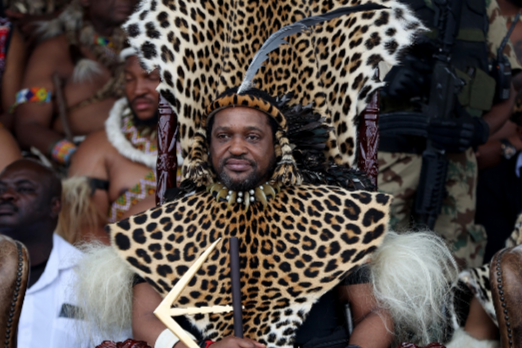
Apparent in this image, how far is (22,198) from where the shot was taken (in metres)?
3.36

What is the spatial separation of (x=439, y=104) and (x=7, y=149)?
8.74 feet

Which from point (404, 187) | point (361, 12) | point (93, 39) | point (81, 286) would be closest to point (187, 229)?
point (81, 286)

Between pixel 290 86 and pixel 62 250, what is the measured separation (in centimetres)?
158

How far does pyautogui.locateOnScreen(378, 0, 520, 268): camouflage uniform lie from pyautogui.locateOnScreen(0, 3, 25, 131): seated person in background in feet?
8.59

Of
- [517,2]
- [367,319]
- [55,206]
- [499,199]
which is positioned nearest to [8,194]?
[55,206]

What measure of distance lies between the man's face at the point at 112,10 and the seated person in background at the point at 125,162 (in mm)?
495

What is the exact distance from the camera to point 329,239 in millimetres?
2363

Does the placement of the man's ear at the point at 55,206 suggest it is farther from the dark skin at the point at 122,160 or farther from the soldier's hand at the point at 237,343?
the soldier's hand at the point at 237,343

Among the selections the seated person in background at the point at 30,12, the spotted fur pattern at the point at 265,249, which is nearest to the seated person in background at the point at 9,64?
the seated person in background at the point at 30,12

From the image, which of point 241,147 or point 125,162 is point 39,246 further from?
point 241,147

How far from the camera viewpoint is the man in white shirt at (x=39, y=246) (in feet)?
9.93

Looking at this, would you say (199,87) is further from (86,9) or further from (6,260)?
(86,9)

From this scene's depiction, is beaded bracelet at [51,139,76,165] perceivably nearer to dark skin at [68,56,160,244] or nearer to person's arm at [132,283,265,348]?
dark skin at [68,56,160,244]

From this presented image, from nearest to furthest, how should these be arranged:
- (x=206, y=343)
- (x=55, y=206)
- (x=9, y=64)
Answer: (x=206, y=343)
(x=55, y=206)
(x=9, y=64)
